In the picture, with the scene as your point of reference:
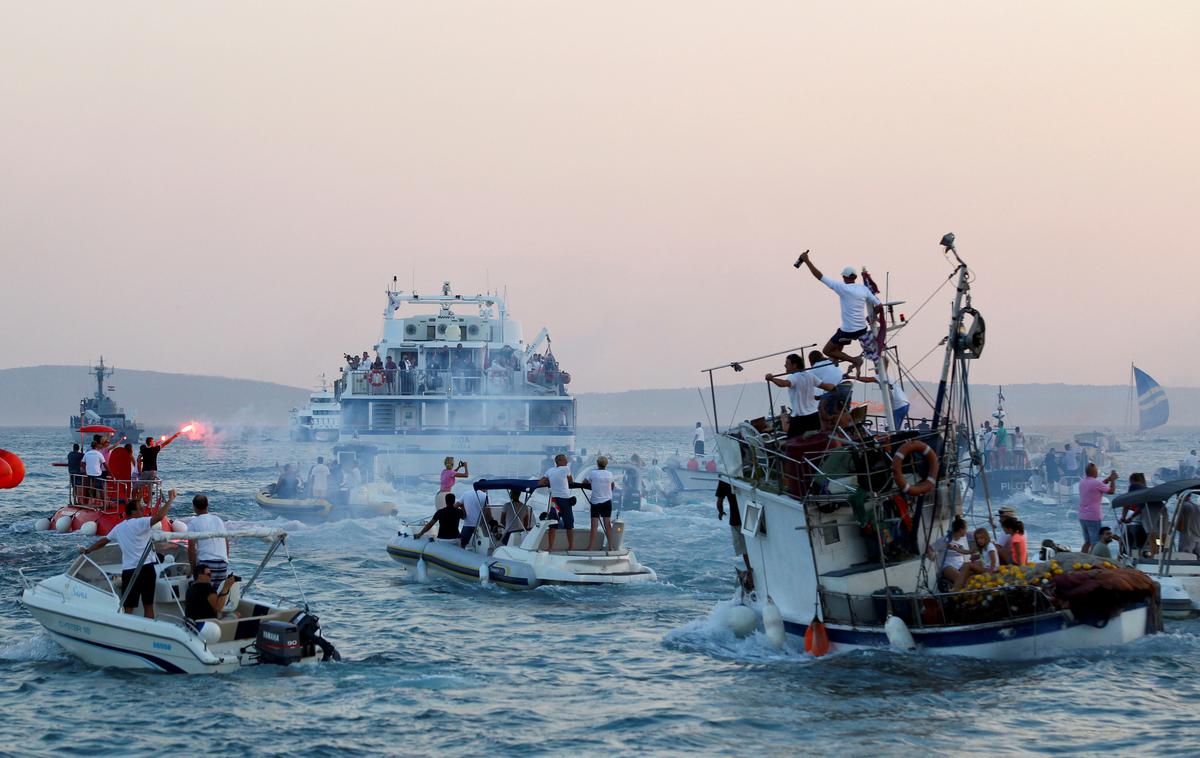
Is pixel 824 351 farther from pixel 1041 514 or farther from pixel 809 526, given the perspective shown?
pixel 1041 514

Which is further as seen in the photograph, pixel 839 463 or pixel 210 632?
pixel 839 463

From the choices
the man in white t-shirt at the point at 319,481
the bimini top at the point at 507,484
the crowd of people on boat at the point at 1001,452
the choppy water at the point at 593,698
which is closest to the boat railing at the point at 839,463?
the choppy water at the point at 593,698

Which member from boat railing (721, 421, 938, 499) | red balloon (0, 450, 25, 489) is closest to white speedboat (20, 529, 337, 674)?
boat railing (721, 421, 938, 499)

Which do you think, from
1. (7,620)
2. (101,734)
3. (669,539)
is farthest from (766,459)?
(669,539)

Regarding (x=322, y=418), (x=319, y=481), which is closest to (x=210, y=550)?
(x=319, y=481)

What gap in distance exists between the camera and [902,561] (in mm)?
16188

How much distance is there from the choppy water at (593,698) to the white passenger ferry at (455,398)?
31082 mm

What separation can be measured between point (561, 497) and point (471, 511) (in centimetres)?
227

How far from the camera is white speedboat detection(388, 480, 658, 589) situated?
2277 centimetres

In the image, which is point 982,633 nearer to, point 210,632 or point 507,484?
point 210,632

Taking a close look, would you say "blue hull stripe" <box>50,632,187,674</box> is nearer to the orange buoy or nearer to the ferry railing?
the orange buoy

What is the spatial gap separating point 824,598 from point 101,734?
8427 mm

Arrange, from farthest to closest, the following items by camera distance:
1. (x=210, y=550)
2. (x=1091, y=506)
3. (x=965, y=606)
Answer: (x=1091, y=506) → (x=210, y=550) → (x=965, y=606)

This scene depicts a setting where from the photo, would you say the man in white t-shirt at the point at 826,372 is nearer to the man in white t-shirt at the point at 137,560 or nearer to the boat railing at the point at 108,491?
the man in white t-shirt at the point at 137,560
